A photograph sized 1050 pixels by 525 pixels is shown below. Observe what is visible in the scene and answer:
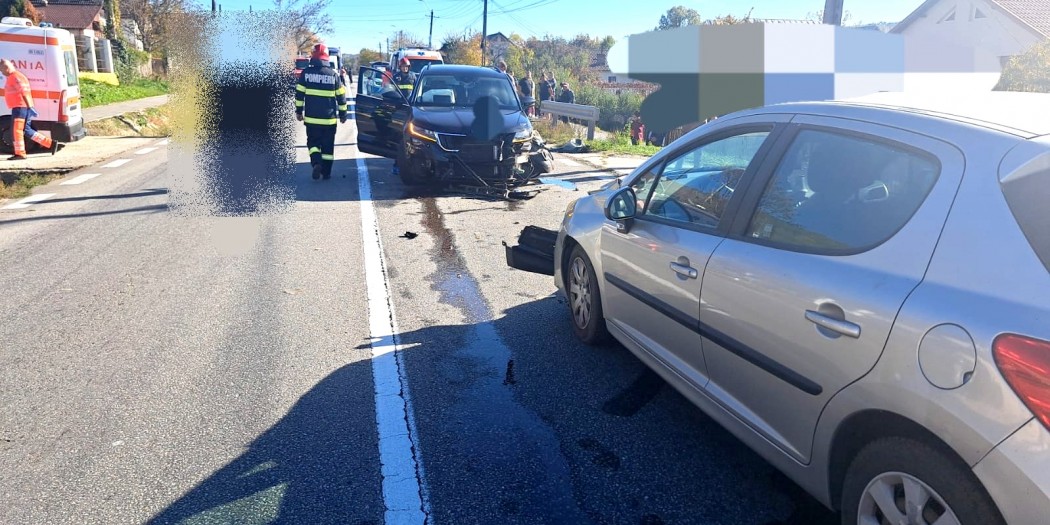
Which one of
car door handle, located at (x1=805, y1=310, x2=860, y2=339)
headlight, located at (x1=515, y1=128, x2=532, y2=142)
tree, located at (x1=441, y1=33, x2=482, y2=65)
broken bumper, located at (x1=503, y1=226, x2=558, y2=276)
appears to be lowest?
broken bumper, located at (x1=503, y1=226, x2=558, y2=276)

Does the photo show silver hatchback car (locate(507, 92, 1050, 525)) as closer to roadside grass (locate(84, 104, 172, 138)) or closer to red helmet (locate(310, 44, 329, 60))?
red helmet (locate(310, 44, 329, 60))

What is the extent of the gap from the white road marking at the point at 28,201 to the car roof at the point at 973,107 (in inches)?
383

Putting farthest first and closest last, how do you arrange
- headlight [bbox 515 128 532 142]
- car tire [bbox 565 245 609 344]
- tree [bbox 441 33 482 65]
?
1. tree [bbox 441 33 482 65]
2. headlight [bbox 515 128 532 142]
3. car tire [bbox 565 245 609 344]

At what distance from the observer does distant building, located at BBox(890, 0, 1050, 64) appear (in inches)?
541

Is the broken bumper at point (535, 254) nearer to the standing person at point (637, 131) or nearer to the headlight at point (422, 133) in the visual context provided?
A: the headlight at point (422, 133)

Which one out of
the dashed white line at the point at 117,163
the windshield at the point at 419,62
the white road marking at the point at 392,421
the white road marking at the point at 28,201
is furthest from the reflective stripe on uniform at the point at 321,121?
the windshield at the point at 419,62

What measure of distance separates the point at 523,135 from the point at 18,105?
9441 mm

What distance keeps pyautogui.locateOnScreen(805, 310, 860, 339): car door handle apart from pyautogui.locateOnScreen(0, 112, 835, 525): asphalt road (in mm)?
925

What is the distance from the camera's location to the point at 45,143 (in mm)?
14188

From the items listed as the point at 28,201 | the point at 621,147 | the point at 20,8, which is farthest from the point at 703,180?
the point at 20,8

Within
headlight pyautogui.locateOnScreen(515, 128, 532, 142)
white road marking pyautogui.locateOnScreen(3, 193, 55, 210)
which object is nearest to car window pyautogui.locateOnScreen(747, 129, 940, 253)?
headlight pyautogui.locateOnScreen(515, 128, 532, 142)

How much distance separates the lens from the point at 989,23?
1880 centimetres

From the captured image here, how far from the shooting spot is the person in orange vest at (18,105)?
1307cm

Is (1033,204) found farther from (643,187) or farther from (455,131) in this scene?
(455,131)
